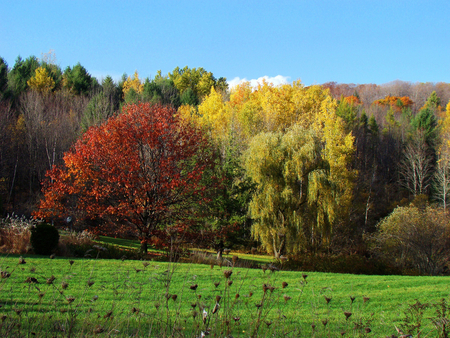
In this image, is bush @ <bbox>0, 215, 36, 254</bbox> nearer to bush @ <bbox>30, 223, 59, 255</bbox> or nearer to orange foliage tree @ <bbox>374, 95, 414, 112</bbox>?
bush @ <bbox>30, 223, 59, 255</bbox>

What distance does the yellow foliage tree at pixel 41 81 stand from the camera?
39031 mm

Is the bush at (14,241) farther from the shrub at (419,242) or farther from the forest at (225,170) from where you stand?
the shrub at (419,242)

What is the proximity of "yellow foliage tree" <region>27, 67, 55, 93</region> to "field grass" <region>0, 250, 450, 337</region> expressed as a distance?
34034mm

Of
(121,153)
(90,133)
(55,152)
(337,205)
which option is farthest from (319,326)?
(55,152)

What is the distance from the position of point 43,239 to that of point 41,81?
32142 mm

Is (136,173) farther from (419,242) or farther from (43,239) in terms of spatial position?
(419,242)

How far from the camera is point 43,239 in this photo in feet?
41.4

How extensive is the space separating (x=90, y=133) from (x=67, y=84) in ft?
101

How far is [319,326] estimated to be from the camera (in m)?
5.66

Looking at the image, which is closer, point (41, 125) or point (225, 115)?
point (41, 125)

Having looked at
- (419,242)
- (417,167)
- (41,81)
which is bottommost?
(419,242)

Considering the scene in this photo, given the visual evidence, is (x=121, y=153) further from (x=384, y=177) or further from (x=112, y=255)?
(x=384, y=177)

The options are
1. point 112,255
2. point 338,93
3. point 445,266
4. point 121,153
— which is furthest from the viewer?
point 338,93

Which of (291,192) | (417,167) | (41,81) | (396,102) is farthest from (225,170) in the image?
(396,102)
